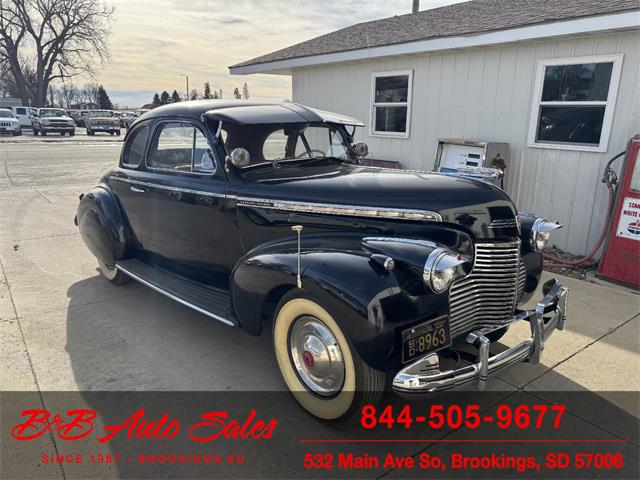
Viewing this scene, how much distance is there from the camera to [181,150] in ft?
12.9

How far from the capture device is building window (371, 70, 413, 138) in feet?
25.9

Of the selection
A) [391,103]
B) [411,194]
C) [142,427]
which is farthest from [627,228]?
[142,427]

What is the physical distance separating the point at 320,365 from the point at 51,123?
1243 inches

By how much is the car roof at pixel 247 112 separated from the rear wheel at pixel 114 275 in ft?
5.43

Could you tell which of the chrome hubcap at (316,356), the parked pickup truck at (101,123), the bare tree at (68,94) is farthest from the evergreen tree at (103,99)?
the chrome hubcap at (316,356)

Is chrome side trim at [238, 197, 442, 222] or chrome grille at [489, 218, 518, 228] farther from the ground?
chrome side trim at [238, 197, 442, 222]

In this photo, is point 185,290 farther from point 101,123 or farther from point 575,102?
point 101,123

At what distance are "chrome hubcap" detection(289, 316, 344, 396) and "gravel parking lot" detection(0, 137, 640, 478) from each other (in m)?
0.48

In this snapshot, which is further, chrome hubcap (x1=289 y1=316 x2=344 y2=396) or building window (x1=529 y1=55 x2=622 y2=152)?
building window (x1=529 y1=55 x2=622 y2=152)

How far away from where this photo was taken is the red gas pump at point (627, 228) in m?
4.84

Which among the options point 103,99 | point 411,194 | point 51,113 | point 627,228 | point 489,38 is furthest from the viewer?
point 103,99

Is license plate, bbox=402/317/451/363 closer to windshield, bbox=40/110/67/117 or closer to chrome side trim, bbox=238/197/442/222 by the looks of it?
chrome side trim, bbox=238/197/442/222

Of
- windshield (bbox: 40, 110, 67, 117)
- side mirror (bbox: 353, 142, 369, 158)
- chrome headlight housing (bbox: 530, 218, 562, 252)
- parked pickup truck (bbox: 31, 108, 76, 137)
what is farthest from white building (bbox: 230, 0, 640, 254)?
windshield (bbox: 40, 110, 67, 117)

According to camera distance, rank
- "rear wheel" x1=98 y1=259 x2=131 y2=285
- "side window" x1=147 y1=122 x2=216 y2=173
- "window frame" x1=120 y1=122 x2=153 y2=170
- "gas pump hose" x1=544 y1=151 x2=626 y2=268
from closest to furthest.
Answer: "side window" x1=147 y1=122 x2=216 y2=173 → "window frame" x1=120 y1=122 x2=153 y2=170 → "rear wheel" x1=98 y1=259 x2=131 y2=285 → "gas pump hose" x1=544 y1=151 x2=626 y2=268
